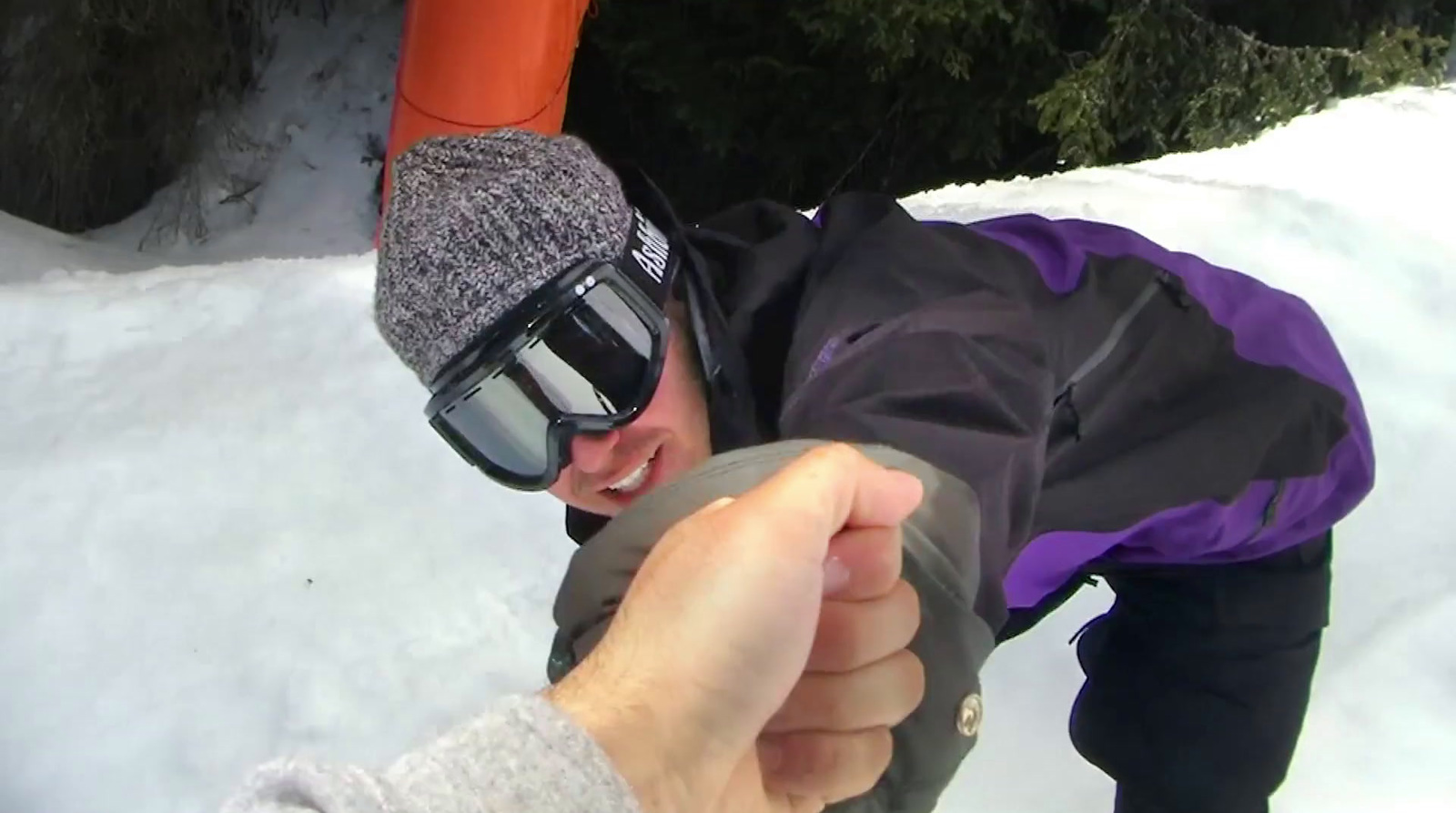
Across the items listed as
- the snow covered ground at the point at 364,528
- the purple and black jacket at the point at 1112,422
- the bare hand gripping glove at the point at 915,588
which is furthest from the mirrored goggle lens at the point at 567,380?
the snow covered ground at the point at 364,528

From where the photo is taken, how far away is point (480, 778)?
17.1 inches

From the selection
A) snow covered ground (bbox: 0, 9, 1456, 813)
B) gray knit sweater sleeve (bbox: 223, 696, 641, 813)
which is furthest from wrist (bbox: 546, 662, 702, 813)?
snow covered ground (bbox: 0, 9, 1456, 813)

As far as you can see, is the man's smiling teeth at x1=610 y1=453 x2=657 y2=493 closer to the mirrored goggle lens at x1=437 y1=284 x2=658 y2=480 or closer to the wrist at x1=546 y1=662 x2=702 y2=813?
the mirrored goggle lens at x1=437 y1=284 x2=658 y2=480

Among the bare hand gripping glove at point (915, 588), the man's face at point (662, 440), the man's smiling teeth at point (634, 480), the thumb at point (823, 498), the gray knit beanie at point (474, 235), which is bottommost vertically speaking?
the man's smiling teeth at point (634, 480)

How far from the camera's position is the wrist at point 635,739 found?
47 cm

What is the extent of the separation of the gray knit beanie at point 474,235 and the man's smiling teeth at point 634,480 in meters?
0.21

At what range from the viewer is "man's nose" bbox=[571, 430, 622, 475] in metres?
1.13

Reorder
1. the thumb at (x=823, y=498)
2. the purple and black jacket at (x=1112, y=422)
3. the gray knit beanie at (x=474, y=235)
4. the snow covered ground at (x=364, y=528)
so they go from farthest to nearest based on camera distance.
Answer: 1. the snow covered ground at (x=364, y=528)
2. the gray knit beanie at (x=474, y=235)
3. the purple and black jacket at (x=1112, y=422)
4. the thumb at (x=823, y=498)

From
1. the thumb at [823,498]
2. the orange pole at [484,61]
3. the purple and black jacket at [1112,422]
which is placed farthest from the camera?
the orange pole at [484,61]

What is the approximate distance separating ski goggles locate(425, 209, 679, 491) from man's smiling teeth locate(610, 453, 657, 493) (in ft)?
0.17

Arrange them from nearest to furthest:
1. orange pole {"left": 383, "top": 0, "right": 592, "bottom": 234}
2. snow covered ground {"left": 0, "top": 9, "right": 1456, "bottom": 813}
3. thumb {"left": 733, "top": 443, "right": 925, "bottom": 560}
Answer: thumb {"left": 733, "top": 443, "right": 925, "bottom": 560} < snow covered ground {"left": 0, "top": 9, "right": 1456, "bottom": 813} < orange pole {"left": 383, "top": 0, "right": 592, "bottom": 234}

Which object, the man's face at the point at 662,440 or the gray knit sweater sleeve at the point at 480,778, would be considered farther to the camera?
the man's face at the point at 662,440

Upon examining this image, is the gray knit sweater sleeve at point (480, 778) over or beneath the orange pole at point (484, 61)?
over

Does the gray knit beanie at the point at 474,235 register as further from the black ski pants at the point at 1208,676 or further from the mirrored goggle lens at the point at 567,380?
the black ski pants at the point at 1208,676
